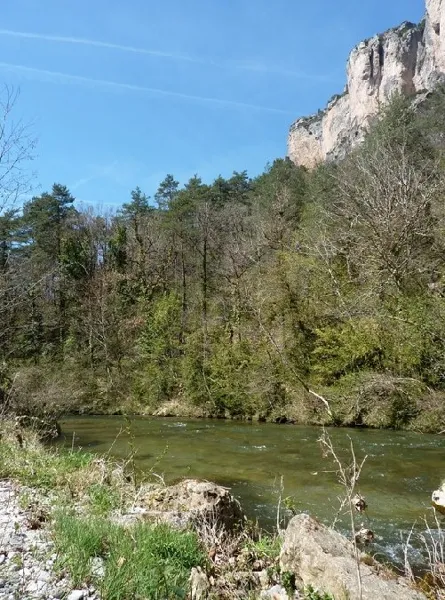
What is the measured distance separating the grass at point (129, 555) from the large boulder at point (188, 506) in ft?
1.89

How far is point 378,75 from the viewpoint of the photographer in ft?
260

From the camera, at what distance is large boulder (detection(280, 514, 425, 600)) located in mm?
3410

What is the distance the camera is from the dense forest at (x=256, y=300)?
54.9 ft

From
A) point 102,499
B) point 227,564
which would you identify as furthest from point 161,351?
point 227,564

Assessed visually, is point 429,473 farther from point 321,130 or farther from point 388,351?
point 321,130

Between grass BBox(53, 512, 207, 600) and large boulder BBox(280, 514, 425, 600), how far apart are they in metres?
0.76

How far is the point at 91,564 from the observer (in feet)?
12.2

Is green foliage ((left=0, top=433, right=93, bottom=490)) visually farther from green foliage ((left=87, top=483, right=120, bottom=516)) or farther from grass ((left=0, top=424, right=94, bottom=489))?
green foliage ((left=87, top=483, right=120, bottom=516))

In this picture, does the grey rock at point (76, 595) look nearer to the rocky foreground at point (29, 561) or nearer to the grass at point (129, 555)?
the rocky foreground at point (29, 561)

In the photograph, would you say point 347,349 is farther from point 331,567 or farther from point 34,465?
point 331,567

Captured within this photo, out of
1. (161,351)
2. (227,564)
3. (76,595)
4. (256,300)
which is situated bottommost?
(227,564)

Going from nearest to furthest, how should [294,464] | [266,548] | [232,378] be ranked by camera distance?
[266,548] < [294,464] < [232,378]

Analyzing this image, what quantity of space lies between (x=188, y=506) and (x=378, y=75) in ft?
281

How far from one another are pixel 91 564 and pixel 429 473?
862cm
